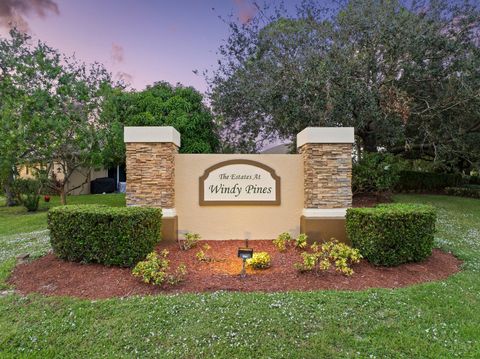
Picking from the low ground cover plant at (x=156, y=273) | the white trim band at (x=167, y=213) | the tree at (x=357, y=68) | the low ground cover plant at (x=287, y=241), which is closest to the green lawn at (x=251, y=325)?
the low ground cover plant at (x=156, y=273)

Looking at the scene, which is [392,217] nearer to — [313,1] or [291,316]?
[291,316]

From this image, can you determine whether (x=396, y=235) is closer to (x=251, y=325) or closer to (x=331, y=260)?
(x=331, y=260)

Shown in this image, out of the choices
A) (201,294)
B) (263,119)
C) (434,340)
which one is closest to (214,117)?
(263,119)

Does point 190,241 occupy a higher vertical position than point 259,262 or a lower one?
higher

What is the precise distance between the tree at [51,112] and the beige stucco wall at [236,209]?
6.40 meters

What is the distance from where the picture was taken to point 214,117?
12766 millimetres

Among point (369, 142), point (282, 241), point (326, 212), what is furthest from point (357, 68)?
point (282, 241)

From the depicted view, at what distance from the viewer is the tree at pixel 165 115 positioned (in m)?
12.2

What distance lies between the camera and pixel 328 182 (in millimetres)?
6469

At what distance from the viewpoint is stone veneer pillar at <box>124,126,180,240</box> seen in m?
6.45

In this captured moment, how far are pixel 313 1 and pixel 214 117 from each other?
16.3 ft

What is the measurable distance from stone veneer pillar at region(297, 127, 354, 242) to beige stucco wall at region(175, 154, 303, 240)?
0.44 meters

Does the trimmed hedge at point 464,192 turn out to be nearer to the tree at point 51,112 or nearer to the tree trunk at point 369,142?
the tree trunk at point 369,142

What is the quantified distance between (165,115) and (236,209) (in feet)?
22.7
